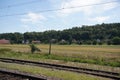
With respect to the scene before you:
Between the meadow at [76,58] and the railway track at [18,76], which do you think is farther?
the meadow at [76,58]

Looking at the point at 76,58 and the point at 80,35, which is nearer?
the point at 76,58

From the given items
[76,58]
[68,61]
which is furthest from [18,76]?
[76,58]

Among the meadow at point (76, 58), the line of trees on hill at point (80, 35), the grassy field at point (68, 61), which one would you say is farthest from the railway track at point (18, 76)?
the line of trees on hill at point (80, 35)

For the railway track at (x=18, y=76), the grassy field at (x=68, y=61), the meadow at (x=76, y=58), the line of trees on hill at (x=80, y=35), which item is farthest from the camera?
the line of trees on hill at (x=80, y=35)

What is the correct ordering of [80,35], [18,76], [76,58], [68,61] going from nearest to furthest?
[18,76] → [68,61] → [76,58] → [80,35]

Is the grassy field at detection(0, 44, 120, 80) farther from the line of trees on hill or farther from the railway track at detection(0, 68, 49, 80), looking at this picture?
the line of trees on hill

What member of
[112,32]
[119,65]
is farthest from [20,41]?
[119,65]

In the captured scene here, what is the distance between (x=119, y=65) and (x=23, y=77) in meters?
14.1

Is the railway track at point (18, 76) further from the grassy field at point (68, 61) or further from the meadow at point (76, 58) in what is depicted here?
the meadow at point (76, 58)

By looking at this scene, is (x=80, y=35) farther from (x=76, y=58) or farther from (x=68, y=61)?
(x=68, y=61)

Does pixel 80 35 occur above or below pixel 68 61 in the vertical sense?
above

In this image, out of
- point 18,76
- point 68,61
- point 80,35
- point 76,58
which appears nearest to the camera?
point 18,76

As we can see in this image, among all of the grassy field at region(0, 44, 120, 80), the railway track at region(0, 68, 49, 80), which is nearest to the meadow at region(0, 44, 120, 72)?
the grassy field at region(0, 44, 120, 80)

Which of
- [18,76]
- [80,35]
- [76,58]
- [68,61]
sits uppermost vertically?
[80,35]
